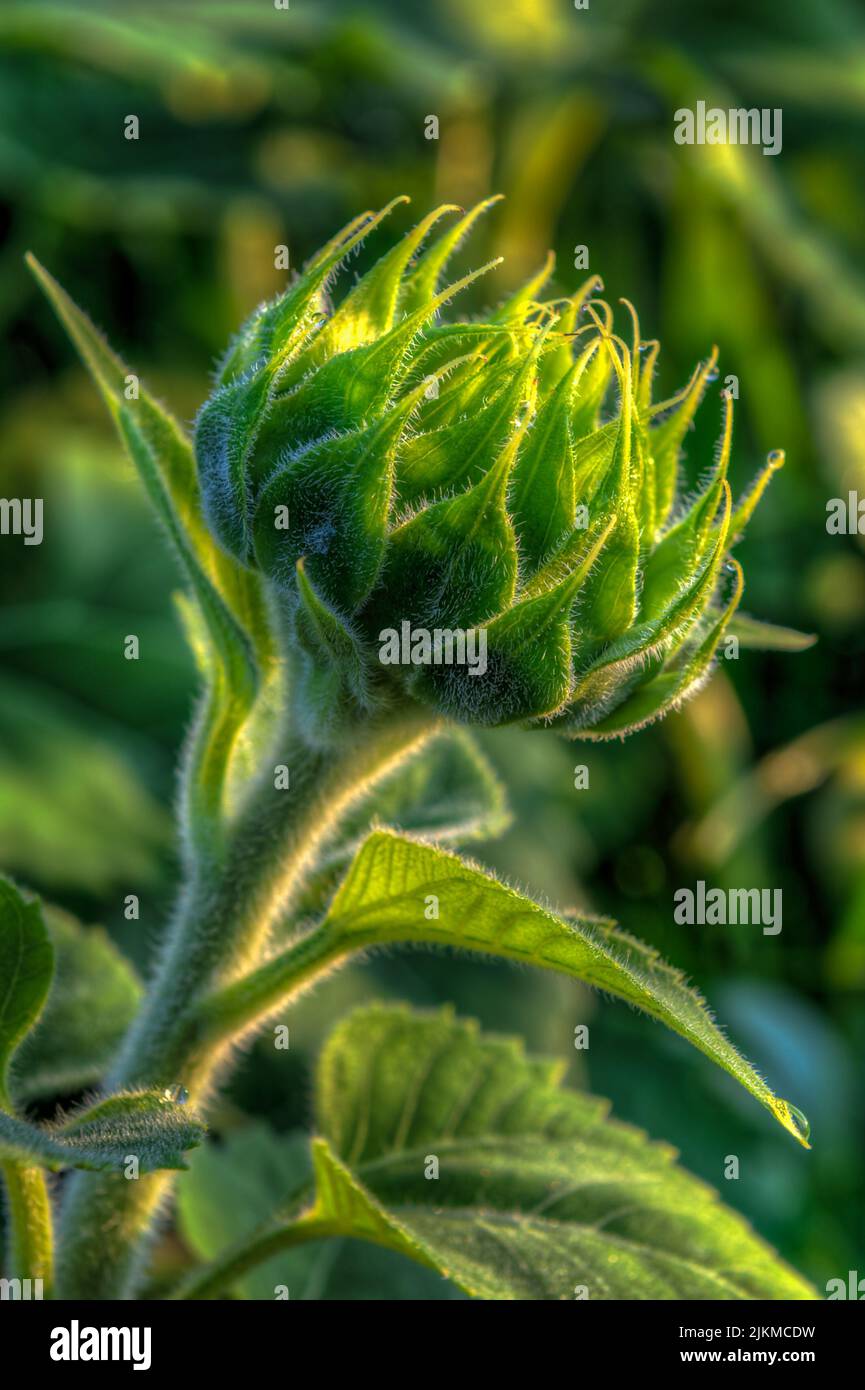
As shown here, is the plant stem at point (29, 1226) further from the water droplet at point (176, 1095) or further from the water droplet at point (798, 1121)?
the water droplet at point (798, 1121)

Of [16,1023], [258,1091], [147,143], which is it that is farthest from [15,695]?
[16,1023]

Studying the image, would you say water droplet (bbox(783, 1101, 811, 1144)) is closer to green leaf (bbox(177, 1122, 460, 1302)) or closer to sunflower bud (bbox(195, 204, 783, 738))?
sunflower bud (bbox(195, 204, 783, 738))

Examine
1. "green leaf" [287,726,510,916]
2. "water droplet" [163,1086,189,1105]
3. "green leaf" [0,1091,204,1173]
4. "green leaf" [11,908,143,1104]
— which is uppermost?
"green leaf" [287,726,510,916]

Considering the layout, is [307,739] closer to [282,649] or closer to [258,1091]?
[282,649]

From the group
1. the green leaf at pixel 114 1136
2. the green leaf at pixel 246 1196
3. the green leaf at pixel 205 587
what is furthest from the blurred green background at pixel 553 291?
the green leaf at pixel 114 1136

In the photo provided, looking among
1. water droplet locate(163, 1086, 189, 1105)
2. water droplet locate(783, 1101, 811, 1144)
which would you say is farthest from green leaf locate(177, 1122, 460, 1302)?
water droplet locate(783, 1101, 811, 1144)

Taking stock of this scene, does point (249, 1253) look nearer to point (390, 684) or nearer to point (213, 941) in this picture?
point (213, 941)
